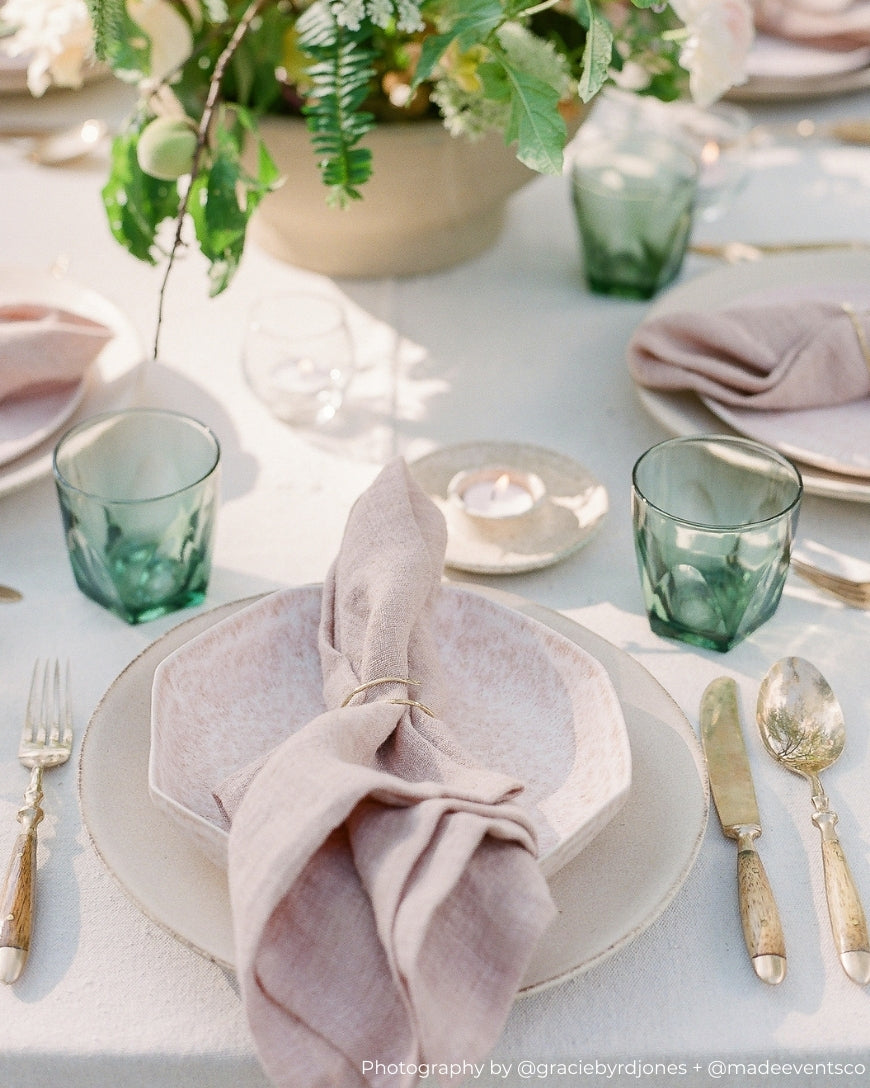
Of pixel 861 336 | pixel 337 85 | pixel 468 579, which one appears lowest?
pixel 468 579

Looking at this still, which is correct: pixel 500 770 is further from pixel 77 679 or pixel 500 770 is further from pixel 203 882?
pixel 77 679

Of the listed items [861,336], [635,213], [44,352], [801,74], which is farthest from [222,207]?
[801,74]

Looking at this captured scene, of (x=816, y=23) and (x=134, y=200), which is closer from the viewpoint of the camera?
(x=134, y=200)

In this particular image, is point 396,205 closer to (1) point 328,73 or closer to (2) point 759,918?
(1) point 328,73

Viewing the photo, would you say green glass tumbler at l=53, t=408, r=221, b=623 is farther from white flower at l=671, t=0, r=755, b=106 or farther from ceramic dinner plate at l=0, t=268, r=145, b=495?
white flower at l=671, t=0, r=755, b=106

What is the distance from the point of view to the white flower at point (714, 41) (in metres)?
0.88

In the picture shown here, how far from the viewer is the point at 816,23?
1.52 m

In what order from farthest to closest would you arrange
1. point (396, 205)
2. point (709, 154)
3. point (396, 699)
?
point (709, 154), point (396, 205), point (396, 699)

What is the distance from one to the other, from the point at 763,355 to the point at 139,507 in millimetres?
528

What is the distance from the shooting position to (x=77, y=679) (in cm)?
77

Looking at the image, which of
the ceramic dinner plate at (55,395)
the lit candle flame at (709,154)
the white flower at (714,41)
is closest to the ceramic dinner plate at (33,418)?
the ceramic dinner plate at (55,395)

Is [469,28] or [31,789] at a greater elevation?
[469,28]

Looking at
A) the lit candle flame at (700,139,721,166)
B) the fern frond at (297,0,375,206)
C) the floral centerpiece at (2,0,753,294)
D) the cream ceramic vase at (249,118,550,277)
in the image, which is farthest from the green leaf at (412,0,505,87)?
the lit candle flame at (700,139,721,166)

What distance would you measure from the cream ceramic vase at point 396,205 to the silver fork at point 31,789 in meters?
0.54
